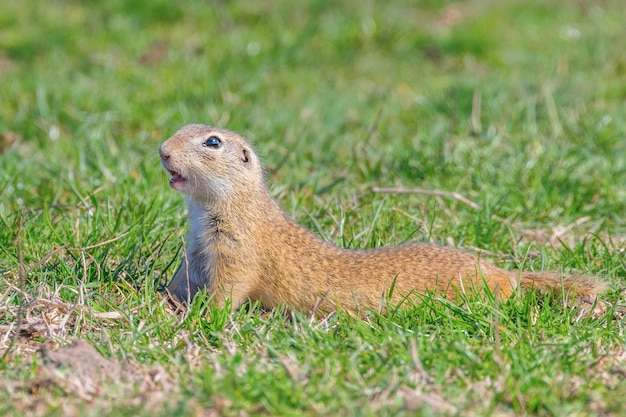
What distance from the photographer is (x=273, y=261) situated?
5.02 m

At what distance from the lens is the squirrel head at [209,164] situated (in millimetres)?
5035

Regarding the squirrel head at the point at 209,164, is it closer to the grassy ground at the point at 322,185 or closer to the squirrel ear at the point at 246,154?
the squirrel ear at the point at 246,154

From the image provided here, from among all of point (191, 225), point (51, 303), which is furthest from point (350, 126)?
point (51, 303)

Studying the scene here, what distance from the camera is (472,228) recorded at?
598 cm

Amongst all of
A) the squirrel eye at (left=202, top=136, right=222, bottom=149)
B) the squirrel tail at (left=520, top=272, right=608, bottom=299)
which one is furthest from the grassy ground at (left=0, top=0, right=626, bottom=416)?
the squirrel eye at (left=202, top=136, right=222, bottom=149)

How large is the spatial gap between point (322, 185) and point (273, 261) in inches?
73.4

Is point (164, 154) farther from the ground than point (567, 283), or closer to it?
farther from the ground

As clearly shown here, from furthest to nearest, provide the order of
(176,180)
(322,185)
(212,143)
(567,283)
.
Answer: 1. (322,185)
2. (212,143)
3. (176,180)
4. (567,283)

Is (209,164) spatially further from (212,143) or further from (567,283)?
(567,283)

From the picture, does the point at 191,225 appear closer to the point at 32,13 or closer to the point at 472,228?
the point at 472,228

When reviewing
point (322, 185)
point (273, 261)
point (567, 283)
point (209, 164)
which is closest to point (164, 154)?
point (209, 164)

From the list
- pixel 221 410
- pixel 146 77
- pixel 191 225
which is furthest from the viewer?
pixel 146 77

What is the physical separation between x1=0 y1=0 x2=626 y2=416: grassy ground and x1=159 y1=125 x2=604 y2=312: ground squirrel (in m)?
0.17

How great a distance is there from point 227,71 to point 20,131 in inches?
88.3
